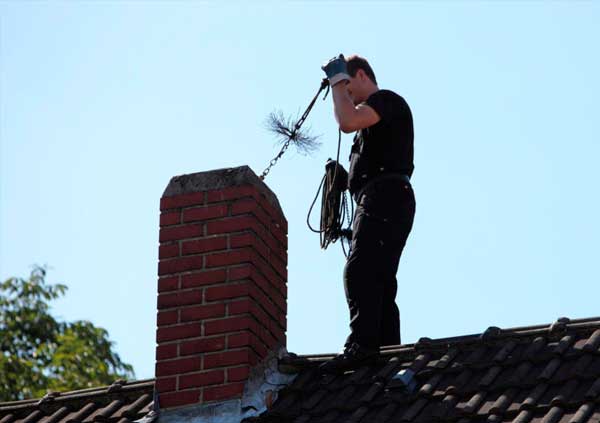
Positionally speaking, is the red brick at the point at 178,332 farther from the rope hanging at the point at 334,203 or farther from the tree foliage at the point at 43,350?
the tree foliage at the point at 43,350

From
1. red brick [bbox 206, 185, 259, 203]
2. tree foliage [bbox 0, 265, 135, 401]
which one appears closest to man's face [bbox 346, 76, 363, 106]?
red brick [bbox 206, 185, 259, 203]

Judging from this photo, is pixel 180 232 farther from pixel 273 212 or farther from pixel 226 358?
pixel 226 358

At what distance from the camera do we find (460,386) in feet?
23.0

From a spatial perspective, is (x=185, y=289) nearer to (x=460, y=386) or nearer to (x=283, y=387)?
(x=283, y=387)

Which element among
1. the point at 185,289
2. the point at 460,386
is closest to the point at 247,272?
the point at 185,289

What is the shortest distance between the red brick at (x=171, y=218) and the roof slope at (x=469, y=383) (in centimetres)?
101

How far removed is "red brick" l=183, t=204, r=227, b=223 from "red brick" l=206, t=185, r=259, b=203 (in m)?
0.05

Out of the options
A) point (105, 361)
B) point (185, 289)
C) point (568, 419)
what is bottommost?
point (568, 419)

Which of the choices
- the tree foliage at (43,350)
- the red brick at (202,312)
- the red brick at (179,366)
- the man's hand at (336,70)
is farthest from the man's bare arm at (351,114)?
the tree foliage at (43,350)

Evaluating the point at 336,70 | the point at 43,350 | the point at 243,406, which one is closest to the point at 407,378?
the point at 243,406

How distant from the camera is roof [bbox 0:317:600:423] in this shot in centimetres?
664

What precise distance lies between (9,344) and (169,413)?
45.7ft

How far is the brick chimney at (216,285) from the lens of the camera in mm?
7473

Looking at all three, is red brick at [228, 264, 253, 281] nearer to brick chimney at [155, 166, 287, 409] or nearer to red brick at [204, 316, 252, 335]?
brick chimney at [155, 166, 287, 409]
